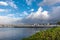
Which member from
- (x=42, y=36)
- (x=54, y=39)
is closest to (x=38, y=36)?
(x=42, y=36)

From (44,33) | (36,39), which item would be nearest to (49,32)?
(44,33)

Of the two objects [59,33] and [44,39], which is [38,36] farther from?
[59,33]

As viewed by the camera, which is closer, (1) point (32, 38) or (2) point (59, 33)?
(1) point (32, 38)

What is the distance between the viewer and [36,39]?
12.2 m

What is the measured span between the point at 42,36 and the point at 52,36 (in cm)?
70

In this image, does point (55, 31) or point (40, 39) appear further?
point (55, 31)

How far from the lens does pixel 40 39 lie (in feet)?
40.1

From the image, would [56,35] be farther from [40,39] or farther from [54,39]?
[40,39]

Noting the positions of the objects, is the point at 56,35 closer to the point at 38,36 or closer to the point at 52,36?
the point at 52,36

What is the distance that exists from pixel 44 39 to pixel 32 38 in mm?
779

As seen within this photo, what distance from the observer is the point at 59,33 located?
517 inches

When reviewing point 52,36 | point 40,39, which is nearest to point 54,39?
point 52,36

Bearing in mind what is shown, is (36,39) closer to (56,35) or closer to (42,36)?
(42,36)

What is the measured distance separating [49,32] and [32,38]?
4.57 feet
